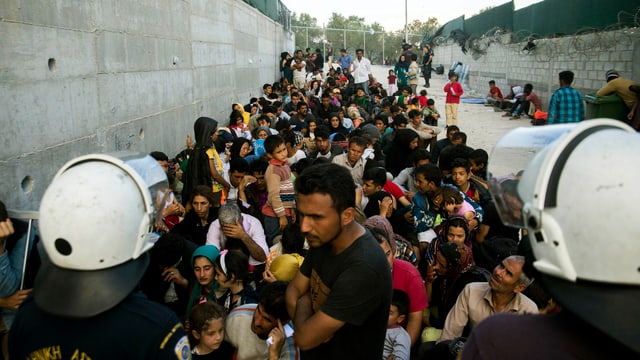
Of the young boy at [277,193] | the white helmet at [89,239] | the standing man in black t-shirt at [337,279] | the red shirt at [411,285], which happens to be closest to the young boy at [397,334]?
the red shirt at [411,285]

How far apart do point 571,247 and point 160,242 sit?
10.1 ft

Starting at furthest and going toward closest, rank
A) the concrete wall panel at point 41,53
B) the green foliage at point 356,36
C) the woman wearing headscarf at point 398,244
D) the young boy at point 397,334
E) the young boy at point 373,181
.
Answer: the green foliage at point 356,36, the young boy at point 373,181, the woman wearing headscarf at point 398,244, the concrete wall panel at point 41,53, the young boy at point 397,334

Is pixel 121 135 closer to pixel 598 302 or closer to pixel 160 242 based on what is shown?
pixel 160 242

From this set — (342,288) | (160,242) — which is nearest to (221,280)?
(160,242)

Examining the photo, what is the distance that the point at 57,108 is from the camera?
4.17m

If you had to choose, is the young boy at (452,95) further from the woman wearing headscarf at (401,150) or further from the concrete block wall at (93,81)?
the woman wearing headscarf at (401,150)

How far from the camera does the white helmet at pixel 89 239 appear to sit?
4.95ft

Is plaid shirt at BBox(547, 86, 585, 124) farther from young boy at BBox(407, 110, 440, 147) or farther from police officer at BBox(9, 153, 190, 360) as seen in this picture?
police officer at BBox(9, 153, 190, 360)

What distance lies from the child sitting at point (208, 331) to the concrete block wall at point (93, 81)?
64.1 inches

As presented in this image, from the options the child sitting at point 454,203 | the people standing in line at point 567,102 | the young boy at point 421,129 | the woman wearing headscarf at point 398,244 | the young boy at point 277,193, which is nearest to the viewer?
A: the woman wearing headscarf at point 398,244

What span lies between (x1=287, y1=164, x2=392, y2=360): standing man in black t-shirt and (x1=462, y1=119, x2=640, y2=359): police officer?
62 cm

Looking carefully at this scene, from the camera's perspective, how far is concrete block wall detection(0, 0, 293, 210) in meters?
3.65

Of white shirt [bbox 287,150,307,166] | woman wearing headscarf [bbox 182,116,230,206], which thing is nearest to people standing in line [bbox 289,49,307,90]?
white shirt [bbox 287,150,307,166]

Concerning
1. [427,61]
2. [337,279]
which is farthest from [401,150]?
[427,61]
